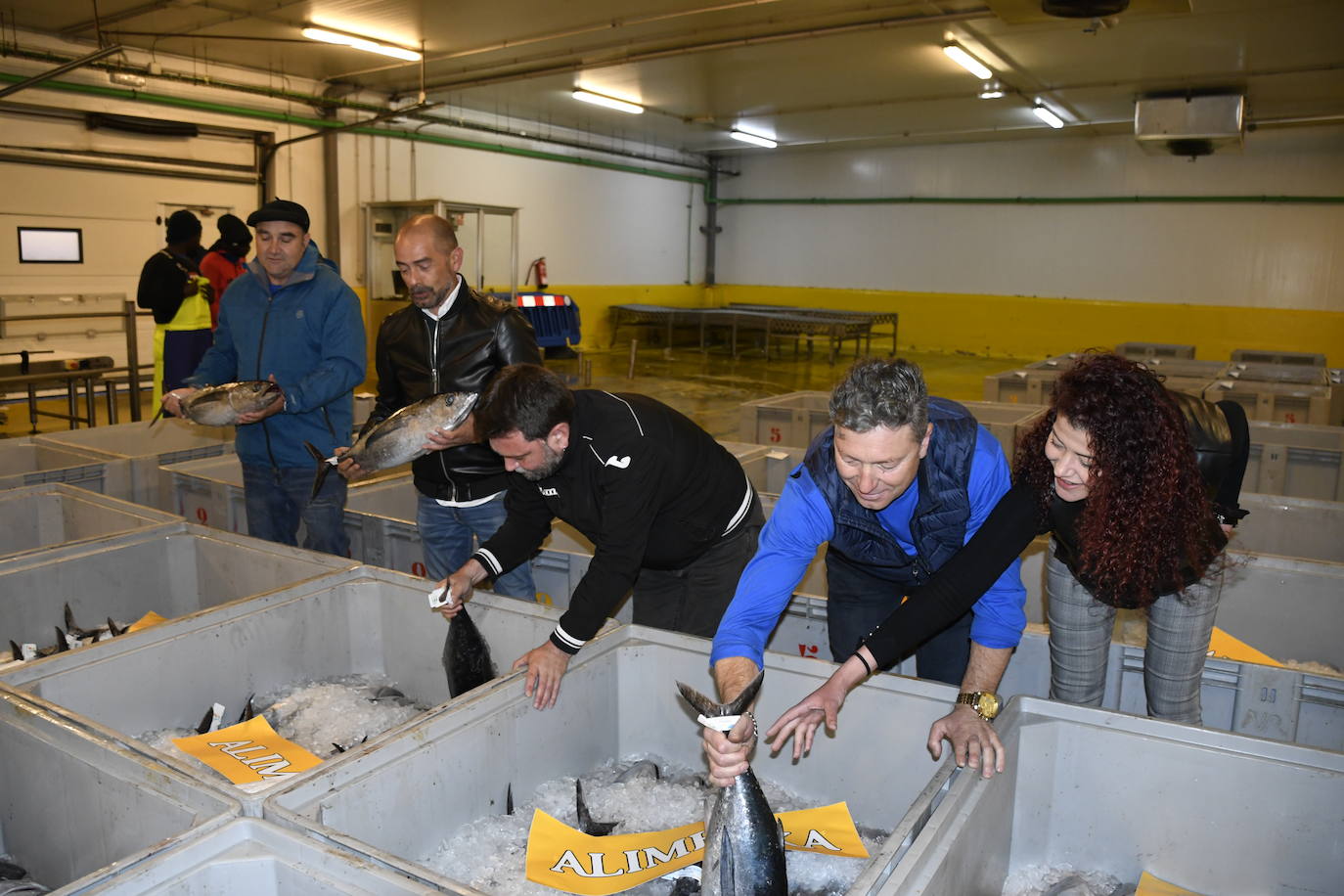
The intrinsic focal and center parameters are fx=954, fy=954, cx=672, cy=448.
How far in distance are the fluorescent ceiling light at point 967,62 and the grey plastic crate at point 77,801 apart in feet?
27.3

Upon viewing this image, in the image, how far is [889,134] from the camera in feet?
44.7

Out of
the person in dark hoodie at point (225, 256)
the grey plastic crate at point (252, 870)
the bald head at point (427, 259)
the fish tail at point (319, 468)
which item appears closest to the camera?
the grey plastic crate at point (252, 870)

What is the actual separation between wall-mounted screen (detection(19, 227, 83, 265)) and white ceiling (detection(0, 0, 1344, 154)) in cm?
160

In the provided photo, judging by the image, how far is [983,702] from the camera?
162 centimetres

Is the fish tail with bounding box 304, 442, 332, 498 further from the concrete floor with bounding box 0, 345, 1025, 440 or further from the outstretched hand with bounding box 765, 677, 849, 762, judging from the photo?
the concrete floor with bounding box 0, 345, 1025, 440

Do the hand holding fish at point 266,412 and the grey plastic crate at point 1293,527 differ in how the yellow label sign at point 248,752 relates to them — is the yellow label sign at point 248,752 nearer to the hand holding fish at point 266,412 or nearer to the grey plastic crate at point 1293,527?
the hand holding fish at point 266,412

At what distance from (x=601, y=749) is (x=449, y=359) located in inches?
48.2

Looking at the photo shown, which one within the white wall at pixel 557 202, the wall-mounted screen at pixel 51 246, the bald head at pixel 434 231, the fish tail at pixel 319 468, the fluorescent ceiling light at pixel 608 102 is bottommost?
the fish tail at pixel 319 468

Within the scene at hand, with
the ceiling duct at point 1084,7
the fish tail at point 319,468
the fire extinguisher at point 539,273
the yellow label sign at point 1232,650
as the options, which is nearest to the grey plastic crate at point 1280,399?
the ceiling duct at point 1084,7

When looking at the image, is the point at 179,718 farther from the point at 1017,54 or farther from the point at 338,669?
the point at 1017,54

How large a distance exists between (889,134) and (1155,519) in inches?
511

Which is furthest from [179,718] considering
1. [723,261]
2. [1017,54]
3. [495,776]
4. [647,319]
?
[723,261]

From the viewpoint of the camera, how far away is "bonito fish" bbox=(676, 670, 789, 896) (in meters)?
1.34

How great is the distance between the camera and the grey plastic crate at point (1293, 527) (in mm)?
3299
